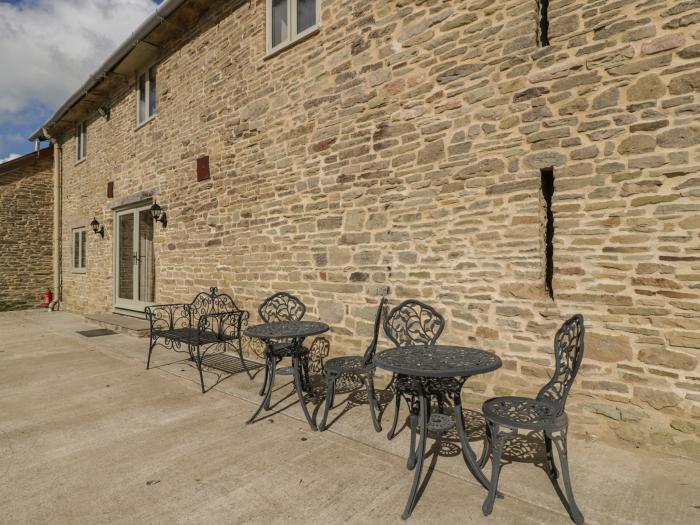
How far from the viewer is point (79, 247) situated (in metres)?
10.5

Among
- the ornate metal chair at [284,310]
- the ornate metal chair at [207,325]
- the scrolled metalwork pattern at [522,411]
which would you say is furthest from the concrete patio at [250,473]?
the ornate metal chair at [207,325]

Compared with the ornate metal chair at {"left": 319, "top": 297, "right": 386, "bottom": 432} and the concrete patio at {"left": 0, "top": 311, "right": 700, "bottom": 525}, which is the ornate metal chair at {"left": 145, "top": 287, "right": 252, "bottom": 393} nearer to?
the concrete patio at {"left": 0, "top": 311, "right": 700, "bottom": 525}

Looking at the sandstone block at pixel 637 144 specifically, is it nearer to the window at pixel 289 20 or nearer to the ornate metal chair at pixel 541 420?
the ornate metal chair at pixel 541 420

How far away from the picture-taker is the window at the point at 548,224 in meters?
3.15

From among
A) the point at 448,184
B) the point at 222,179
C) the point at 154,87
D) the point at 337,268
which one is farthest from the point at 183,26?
the point at 448,184

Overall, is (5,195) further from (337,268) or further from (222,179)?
(337,268)

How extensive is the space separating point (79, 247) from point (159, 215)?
16.6ft

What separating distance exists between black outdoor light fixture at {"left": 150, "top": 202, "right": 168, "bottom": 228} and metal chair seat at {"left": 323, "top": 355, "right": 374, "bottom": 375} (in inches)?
200

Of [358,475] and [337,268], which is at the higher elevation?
[337,268]

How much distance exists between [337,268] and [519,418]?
8.72 feet

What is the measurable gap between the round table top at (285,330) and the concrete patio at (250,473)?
0.69m

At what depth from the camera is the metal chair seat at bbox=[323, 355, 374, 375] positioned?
10.4 ft

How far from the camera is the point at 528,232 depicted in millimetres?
3152

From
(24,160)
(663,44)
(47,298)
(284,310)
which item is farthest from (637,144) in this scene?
(24,160)
